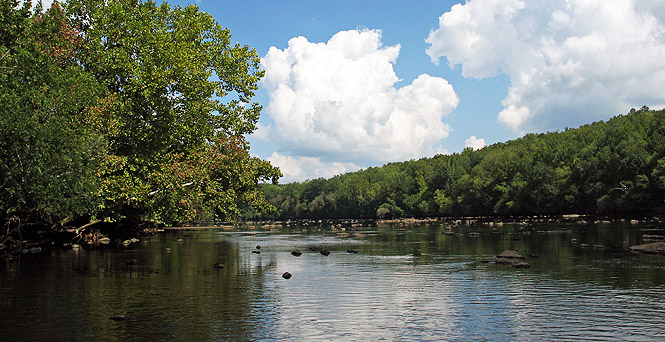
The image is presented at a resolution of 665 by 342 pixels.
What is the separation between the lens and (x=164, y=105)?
4253cm

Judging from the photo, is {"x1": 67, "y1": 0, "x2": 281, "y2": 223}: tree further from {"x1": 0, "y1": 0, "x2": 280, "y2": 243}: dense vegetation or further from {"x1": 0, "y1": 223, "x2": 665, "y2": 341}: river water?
{"x1": 0, "y1": 223, "x2": 665, "y2": 341}: river water

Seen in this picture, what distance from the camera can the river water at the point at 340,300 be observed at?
16969 millimetres

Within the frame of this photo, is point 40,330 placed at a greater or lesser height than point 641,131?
lesser

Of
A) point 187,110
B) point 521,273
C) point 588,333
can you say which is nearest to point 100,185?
point 187,110

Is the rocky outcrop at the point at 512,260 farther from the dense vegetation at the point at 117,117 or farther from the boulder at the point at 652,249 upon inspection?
the dense vegetation at the point at 117,117

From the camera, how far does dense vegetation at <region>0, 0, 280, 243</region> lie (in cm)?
2841

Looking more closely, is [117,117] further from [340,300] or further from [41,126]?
[340,300]

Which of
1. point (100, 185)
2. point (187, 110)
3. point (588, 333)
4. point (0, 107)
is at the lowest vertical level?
point (588, 333)

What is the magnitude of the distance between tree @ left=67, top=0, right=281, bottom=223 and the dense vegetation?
11 cm

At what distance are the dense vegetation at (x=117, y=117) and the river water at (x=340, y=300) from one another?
5.39 meters

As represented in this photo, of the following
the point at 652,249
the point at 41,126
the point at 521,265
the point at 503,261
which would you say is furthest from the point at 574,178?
the point at 41,126

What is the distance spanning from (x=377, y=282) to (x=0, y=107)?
66.0 feet

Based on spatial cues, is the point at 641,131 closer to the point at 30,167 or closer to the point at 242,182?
the point at 242,182

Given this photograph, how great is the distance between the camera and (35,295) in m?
23.3
